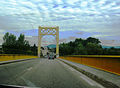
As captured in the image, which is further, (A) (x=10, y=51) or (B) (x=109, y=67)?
(A) (x=10, y=51)

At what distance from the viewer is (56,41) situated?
7606 cm

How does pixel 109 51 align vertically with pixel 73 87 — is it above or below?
above

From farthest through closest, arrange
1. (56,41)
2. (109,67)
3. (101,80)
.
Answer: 1. (56,41)
2. (109,67)
3. (101,80)

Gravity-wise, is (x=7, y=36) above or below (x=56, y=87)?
above

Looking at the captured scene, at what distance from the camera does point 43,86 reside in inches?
262

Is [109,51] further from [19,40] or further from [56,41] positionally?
[19,40]

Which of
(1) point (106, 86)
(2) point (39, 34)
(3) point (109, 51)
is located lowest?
(1) point (106, 86)

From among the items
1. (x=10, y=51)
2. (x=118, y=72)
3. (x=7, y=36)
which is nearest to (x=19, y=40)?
(x=7, y=36)

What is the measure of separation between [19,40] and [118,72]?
106273mm

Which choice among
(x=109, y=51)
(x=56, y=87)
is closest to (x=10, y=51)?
(x=109, y=51)

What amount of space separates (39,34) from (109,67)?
6905 cm

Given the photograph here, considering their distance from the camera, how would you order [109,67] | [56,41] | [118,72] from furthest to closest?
[56,41] < [109,67] < [118,72]

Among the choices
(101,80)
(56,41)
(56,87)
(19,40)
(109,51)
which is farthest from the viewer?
(19,40)

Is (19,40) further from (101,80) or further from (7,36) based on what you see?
(101,80)
